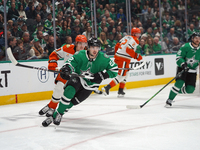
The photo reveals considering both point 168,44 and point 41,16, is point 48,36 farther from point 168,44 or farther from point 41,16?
point 168,44

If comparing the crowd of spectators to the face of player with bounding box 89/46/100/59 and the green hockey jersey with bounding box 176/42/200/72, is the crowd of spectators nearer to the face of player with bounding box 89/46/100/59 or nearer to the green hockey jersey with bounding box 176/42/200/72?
the green hockey jersey with bounding box 176/42/200/72

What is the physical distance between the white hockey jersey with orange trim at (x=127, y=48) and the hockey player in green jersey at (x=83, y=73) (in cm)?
253

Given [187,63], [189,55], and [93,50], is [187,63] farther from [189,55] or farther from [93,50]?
[93,50]

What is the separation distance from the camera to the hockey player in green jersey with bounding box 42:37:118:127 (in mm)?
3158

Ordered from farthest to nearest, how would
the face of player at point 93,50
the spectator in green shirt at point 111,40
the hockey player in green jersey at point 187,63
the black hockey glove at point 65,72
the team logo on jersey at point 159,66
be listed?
the team logo on jersey at point 159,66 < the spectator in green shirt at point 111,40 < the hockey player in green jersey at point 187,63 < the face of player at point 93,50 < the black hockey glove at point 65,72

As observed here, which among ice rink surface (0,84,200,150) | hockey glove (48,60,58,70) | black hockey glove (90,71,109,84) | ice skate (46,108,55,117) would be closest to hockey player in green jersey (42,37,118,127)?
black hockey glove (90,71,109,84)

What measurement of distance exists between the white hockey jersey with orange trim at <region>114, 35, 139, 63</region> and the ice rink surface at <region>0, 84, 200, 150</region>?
134 cm

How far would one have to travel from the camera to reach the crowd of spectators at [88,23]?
565 centimetres

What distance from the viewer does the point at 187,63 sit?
4531mm

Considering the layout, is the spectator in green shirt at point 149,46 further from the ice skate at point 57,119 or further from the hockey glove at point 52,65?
the ice skate at point 57,119

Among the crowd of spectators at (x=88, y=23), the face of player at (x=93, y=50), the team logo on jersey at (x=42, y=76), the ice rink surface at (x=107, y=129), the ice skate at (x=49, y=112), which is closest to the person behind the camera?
the ice rink surface at (x=107, y=129)

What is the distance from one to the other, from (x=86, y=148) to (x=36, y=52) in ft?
12.3

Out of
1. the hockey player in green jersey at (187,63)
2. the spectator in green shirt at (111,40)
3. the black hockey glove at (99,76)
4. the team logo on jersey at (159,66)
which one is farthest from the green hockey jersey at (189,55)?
the team logo on jersey at (159,66)

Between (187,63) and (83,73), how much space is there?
191 centimetres
